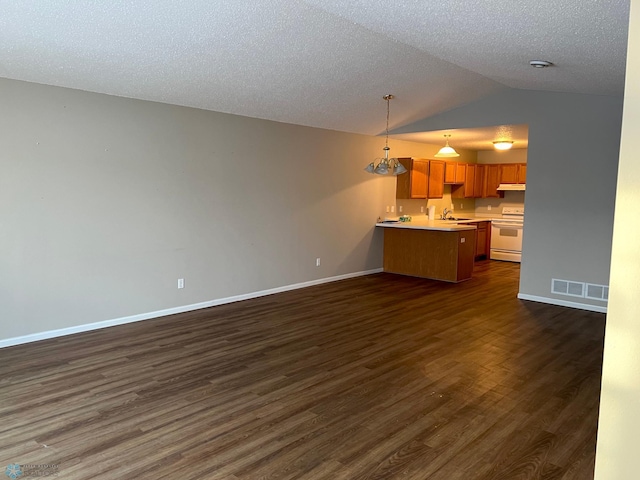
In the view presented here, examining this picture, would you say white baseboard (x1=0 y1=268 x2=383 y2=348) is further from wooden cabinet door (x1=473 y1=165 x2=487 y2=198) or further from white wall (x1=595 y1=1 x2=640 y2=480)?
white wall (x1=595 y1=1 x2=640 y2=480)

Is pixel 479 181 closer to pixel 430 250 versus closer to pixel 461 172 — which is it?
pixel 461 172

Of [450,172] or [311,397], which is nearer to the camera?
[311,397]

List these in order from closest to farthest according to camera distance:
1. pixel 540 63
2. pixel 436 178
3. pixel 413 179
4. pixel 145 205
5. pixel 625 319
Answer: pixel 625 319
pixel 540 63
pixel 145 205
pixel 413 179
pixel 436 178

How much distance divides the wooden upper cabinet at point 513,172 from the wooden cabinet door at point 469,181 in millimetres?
599

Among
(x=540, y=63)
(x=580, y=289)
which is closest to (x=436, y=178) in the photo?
(x=580, y=289)

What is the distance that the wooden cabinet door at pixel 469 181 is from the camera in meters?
9.92

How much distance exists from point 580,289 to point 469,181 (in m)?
4.48

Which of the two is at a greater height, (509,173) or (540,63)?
(540,63)

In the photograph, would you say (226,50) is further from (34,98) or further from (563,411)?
(563,411)

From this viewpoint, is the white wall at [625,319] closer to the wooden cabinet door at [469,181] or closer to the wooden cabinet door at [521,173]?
the wooden cabinet door at [469,181]

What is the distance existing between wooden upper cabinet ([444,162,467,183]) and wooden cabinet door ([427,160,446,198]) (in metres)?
0.17

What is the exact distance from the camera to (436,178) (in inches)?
352

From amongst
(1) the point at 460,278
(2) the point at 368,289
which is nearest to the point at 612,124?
(1) the point at 460,278

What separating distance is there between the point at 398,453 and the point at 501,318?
3.27m
